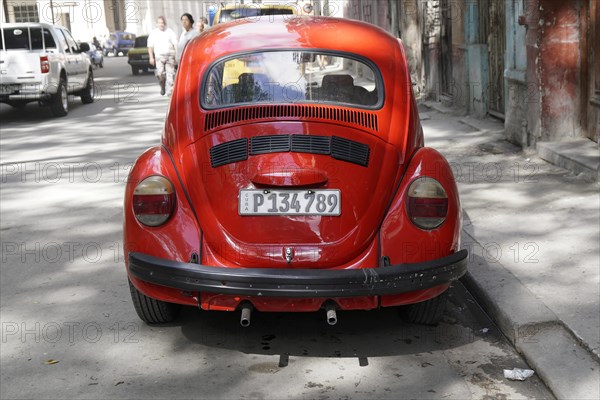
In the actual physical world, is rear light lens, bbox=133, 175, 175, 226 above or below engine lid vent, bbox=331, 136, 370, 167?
below

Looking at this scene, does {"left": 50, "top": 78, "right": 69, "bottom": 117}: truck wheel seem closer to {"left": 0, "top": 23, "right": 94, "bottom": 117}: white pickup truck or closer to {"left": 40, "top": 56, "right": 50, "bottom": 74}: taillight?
{"left": 0, "top": 23, "right": 94, "bottom": 117}: white pickup truck

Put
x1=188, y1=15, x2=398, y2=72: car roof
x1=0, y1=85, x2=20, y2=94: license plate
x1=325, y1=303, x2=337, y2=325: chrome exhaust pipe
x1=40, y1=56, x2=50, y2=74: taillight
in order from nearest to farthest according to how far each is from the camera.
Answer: x1=325, y1=303, x2=337, y2=325: chrome exhaust pipe
x1=188, y1=15, x2=398, y2=72: car roof
x1=0, y1=85, x2=20, y2=94: license plate
x1=40, y1=56, x2=50, y2=74: taillight

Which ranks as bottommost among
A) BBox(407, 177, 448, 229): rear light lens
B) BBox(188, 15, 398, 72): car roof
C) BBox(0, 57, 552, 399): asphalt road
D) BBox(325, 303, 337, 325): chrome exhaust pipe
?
BBox(0, 57, 552, 399): asphalt road

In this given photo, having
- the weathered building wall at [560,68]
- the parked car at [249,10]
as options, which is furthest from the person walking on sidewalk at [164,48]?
the weathered building wall at [560,68]

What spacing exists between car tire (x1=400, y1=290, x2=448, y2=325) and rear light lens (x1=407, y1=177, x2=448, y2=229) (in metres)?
0.48

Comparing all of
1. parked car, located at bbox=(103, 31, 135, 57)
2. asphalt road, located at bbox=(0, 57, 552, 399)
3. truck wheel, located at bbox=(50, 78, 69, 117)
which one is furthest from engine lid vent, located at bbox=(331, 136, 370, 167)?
parked car, located at bbox=(103, 31, 135, 57)

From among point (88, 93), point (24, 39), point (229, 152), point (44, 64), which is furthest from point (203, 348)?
point (88, 93)

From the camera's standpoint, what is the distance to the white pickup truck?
16781mm

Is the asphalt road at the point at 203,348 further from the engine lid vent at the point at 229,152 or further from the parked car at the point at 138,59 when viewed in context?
the parked car at the point at 138,59

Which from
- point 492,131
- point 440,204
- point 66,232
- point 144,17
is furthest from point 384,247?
point 144,17

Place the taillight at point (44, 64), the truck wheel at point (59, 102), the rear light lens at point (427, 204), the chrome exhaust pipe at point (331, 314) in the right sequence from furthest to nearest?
1. the truck wheel at point (59, 102)
2. the taillight at point (44, 64)
3. the rear light lens at point (427, 204)
4. the chrome exhaust pipe at point (331, 314)

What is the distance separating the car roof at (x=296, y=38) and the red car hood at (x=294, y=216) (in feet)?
2.93

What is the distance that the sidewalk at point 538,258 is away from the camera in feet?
14.4

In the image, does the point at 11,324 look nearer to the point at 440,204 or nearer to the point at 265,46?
the point at 265,46
